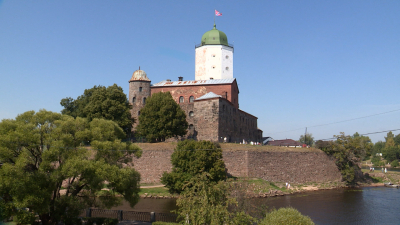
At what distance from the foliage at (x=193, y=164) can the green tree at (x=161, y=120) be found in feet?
29.2

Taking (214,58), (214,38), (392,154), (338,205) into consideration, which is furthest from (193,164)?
(392,154)

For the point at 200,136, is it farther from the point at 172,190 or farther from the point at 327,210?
the point at 327,210

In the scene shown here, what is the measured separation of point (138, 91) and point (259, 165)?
2197 cm

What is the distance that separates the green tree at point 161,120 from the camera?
1494 inches

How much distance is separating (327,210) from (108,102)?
26298mm

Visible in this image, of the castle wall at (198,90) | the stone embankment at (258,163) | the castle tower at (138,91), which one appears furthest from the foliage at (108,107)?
the castle wall at (198,90)

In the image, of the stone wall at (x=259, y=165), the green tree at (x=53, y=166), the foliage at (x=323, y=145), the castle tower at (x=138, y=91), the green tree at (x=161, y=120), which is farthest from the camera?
the castle tower at (x=138, y=91)

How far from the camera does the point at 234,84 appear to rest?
49125 millimetres

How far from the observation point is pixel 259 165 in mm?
34812

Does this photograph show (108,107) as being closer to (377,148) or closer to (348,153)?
(348,153)

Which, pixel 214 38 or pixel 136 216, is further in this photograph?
pixel 214 38

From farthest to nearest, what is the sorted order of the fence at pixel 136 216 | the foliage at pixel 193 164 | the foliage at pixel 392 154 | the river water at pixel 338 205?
the foliage at pixel 392 154 → the foliage at pixel 193 164 → the river water at pixel 338 205 → the fence at pixel 136 216

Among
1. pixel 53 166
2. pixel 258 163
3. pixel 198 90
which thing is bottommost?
pixel 258 163

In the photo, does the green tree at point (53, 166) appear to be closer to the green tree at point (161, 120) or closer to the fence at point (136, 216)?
the fence at point (136, 216)
